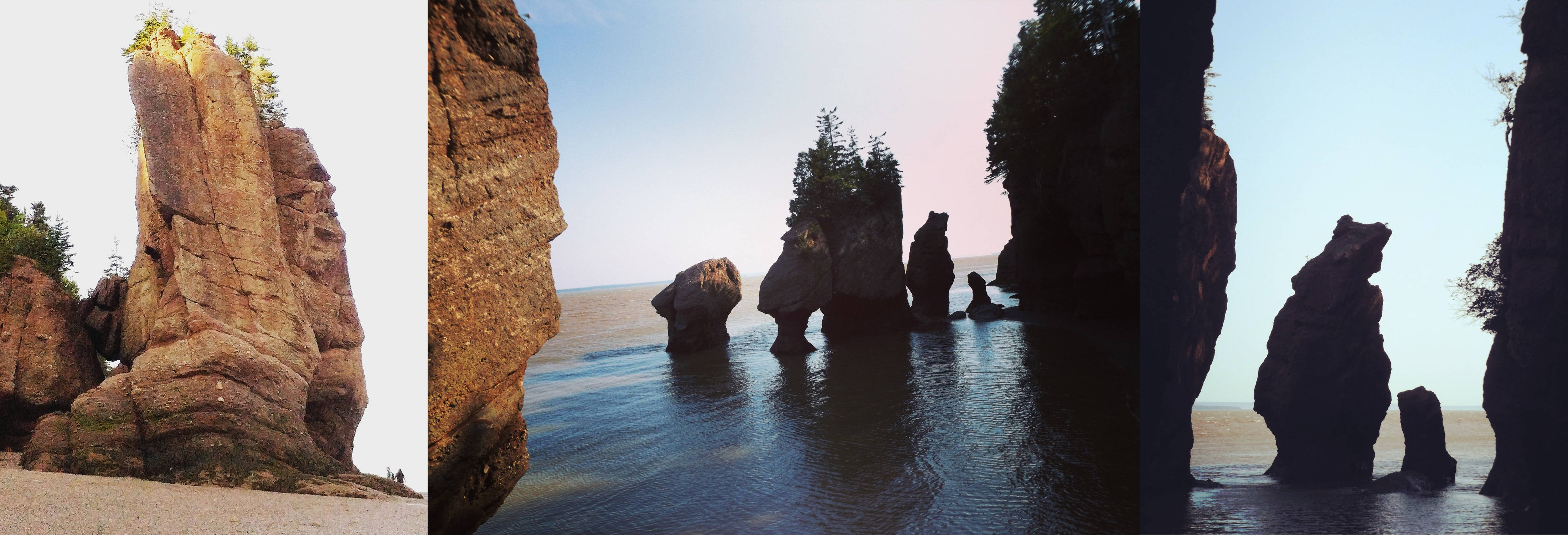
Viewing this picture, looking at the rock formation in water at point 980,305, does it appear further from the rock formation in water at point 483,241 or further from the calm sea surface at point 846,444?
the rock formation in water at point 483,241

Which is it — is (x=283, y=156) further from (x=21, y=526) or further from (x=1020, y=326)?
(x=1020, y=326)

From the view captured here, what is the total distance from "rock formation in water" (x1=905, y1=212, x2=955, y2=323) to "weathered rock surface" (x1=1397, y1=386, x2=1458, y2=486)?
27.3 ft

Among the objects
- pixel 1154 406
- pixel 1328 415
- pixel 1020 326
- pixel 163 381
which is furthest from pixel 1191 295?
pixel 163 381

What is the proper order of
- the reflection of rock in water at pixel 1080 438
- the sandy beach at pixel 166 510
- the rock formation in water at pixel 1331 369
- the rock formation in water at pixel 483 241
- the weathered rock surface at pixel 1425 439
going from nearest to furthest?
the rock formation in water at pixel 483 241 → the reflection of rock in water at pixel 1080 438 → the weathered rock surface at pixel 1425 439 → the rock formation in water at pixel 1331 369 → the sandy beach at pixel 166 510

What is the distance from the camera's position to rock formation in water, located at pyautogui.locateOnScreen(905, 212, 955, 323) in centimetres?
1423

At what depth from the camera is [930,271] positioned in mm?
14781

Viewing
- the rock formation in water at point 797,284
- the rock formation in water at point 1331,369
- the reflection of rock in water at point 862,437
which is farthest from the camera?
the rock formation in water at point 797,284

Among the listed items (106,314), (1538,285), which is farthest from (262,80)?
(1538,285)

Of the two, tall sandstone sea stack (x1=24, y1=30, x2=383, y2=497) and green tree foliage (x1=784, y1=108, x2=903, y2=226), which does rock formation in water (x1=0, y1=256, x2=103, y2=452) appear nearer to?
tall sandstone sea stack (x1=24, y1=30, x2=383, y2=497)

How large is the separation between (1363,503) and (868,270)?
8.21m

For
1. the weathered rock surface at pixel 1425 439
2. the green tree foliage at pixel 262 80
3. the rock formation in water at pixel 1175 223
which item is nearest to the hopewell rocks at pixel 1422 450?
the weathered rock surface at pixel 1425 439

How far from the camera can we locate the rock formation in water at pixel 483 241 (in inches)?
129

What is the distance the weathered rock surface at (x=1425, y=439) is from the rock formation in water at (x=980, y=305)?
7781 mm

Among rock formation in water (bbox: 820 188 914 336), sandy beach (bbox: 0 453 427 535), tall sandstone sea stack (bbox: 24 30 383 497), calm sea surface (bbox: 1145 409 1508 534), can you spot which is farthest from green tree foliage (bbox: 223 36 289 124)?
calm sea surface (bbox: 1145 409 1508 534)
